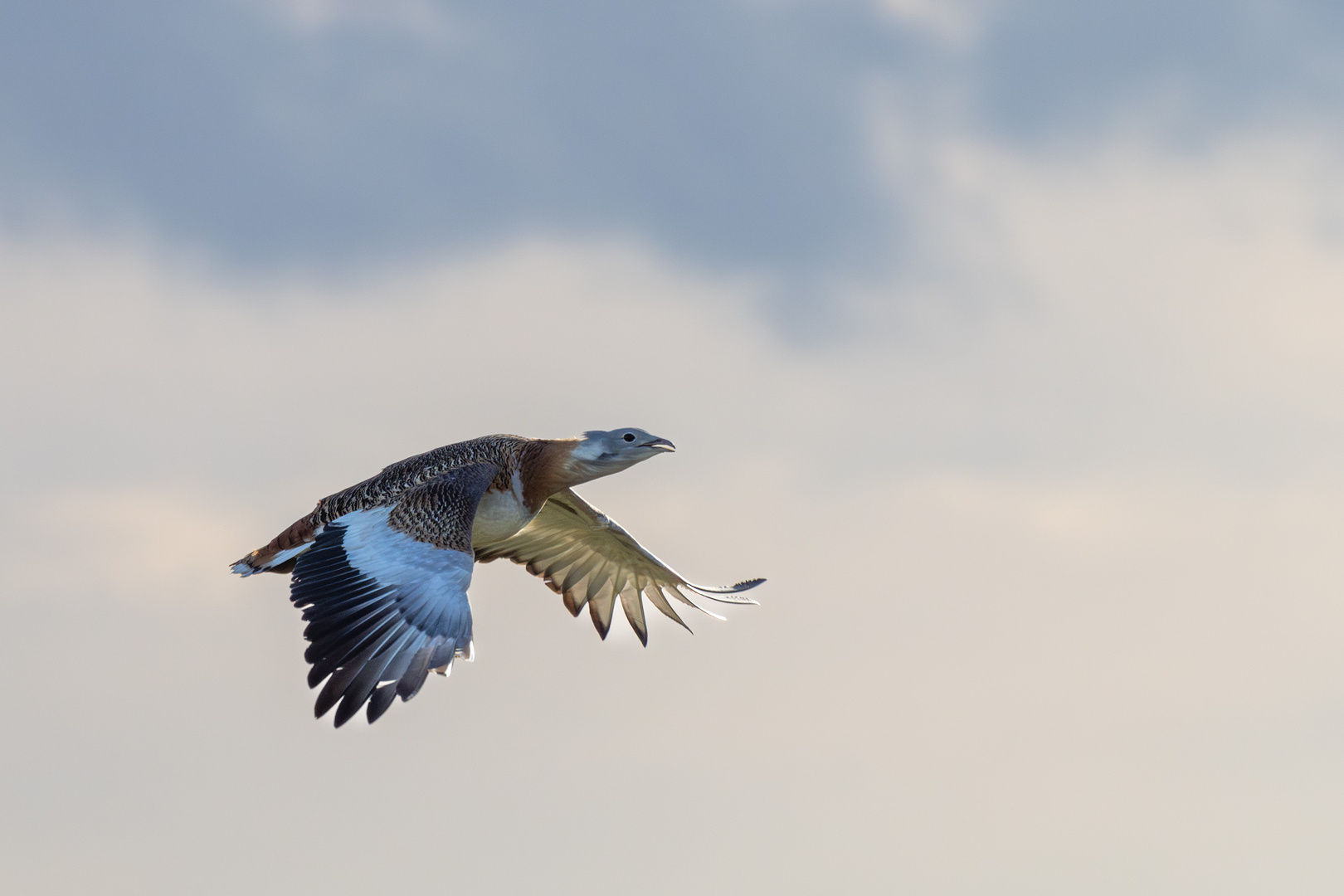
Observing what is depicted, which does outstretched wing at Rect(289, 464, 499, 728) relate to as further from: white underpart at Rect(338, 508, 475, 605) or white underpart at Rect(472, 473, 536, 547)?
white underpart at Rect(472, 473, 536, 547)

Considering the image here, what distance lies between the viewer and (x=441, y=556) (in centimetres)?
1405

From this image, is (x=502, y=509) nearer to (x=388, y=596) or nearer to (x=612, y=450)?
(x=612, y=450)

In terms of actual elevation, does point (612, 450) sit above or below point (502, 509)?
above

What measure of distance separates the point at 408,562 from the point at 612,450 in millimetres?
3089

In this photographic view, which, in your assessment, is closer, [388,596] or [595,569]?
[388,596]

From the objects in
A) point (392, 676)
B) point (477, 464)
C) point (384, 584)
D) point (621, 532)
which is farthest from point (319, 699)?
point (621, 532)

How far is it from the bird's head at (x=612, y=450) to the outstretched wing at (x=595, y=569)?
3.03 m

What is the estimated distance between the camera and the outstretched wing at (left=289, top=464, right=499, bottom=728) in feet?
40.9

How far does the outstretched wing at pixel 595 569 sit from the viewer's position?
19141 mm

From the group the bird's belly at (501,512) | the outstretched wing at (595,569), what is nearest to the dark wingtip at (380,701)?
the bird's belly at (501,512)

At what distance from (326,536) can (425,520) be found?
108 centimetres

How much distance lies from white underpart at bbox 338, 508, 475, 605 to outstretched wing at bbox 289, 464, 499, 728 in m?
0.01

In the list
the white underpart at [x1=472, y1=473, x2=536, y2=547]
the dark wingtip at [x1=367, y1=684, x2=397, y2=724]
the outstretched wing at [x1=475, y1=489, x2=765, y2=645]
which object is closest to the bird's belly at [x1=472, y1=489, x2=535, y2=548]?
the white underpart at [x1=472, y1=473, x2=536, y2=547]

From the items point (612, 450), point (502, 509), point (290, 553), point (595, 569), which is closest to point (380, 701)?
point (290, 553)
